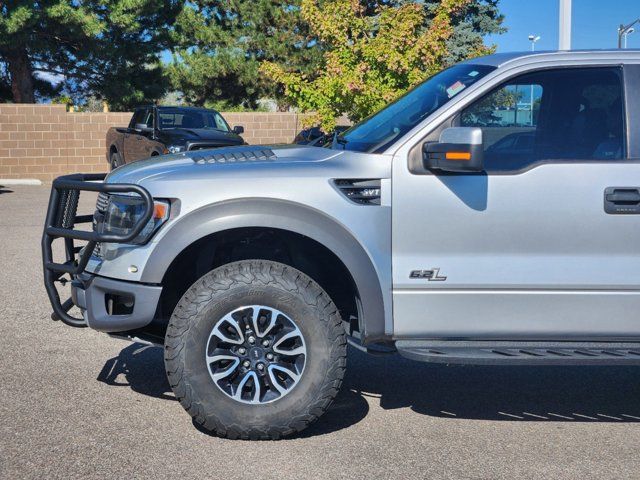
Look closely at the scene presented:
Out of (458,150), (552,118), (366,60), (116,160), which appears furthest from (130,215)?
(116,160)

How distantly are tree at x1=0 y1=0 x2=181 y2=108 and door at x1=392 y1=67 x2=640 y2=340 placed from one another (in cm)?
2316

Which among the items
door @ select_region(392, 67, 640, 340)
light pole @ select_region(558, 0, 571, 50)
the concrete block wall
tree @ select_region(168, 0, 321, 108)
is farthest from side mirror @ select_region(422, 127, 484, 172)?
tree @ select_region(168, 0, 321, 108)

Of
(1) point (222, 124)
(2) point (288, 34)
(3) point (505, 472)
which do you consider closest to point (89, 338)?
(3) point (505, 472)

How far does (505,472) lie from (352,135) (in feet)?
7.30

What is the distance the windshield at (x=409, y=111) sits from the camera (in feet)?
16.2

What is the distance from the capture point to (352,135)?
18.1ft

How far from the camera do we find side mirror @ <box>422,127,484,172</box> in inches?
175

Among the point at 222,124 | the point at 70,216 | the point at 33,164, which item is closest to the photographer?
the point at 70,216

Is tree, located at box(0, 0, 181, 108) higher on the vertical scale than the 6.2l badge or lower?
higher

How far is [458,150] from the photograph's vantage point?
448 centimetres

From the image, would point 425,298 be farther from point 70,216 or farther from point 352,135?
point 70,216

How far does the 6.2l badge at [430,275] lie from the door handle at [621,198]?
3.05ft

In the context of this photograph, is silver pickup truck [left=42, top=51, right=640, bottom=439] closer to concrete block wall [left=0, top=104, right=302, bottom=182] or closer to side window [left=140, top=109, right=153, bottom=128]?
side window [left=140, top=109, right=153, bottom=128]

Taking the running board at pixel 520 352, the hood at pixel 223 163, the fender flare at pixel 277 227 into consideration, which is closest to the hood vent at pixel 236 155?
the hood at pixel 223 163
